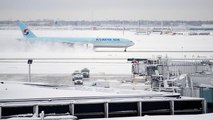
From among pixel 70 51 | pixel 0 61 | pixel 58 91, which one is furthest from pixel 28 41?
pixel 58 91

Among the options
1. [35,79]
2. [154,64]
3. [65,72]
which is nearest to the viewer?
[154,64]

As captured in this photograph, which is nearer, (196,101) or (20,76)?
(196,101)

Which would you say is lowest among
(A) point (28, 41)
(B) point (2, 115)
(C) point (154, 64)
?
(B) point (2, 115)

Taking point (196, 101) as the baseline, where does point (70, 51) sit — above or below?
above

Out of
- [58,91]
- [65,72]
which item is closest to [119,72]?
[65,72]

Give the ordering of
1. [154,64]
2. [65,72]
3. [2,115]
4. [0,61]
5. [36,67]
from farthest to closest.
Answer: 1. [0,61]
2. [36,67]
3. [65,72]
4. [154,64]
5. [2,115]

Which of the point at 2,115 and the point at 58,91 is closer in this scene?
the point at 2,115

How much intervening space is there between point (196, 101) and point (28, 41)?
5436 centimetres

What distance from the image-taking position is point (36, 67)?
1667 inches

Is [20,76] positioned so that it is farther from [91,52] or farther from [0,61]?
[91,52]

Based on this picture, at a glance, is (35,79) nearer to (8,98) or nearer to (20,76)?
(20,76)

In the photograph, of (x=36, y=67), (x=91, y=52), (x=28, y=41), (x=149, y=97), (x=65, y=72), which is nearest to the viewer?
(x=149, y=97)

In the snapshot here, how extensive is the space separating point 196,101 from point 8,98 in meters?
8.49

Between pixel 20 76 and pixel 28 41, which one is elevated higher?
pixel 28 41
